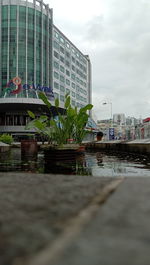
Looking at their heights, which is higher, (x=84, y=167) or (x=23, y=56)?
(x=23, y=56)

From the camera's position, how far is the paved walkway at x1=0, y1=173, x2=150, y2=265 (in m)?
0.62

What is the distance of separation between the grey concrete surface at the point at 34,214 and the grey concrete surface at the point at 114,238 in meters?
0.12

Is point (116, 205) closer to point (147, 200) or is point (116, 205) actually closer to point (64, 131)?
point (147, 200)

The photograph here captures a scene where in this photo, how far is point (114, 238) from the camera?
0.71 metres

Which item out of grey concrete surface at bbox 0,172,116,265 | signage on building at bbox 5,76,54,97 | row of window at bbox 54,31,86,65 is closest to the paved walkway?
grey concrete surface at bbox 0,172,116,265

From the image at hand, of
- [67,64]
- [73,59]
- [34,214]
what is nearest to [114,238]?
[34,214]

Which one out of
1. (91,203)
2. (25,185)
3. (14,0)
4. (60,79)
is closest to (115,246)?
(91,203)

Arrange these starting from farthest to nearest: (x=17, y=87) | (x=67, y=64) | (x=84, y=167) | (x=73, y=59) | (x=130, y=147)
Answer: (x=73, y=59), (x=67, y=64), (x=17, y=87), (x=130, y=147), (x=84, y=167)

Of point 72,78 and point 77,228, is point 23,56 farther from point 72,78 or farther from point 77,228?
point 77,228

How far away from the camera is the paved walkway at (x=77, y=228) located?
62 centimetres

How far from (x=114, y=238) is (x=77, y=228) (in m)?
0.15

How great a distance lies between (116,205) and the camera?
999 mm

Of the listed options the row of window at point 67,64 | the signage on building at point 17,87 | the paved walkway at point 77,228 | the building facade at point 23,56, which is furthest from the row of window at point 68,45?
the paved walkway at point 77,228

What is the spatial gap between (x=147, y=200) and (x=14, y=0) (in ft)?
175
